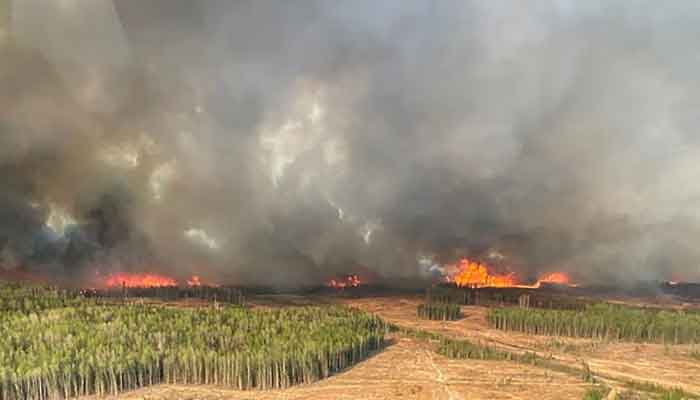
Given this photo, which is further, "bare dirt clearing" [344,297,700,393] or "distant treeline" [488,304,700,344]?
"distant treeline" [488,304,700,344]

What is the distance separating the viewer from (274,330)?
72312 mm

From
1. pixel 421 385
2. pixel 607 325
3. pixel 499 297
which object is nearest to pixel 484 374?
pixel 421 385

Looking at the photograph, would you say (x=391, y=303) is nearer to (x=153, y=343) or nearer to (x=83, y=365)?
(x=153, y=343)

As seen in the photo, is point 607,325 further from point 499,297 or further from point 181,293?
point 181,293

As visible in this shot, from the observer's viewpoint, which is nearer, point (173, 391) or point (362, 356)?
point (173, 391)

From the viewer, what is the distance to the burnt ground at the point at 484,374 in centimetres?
5391

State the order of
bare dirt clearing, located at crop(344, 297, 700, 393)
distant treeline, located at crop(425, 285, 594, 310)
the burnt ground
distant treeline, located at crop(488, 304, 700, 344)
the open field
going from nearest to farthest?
the burnt ground < the open field < bare dirt clearing, located at crop(344, 297, 700, 393) < distant treeline, located at crop(488, 304, 700, 344) < distant treeline, located at crop(425, 285, 594, 310)

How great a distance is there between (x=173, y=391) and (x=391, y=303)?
108 metres

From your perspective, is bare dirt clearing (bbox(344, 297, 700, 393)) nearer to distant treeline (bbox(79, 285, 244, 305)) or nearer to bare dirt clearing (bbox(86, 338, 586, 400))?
bare dirt clearing (bbox(86, 338, 586, 400))

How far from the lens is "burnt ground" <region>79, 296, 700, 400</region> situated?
177ft

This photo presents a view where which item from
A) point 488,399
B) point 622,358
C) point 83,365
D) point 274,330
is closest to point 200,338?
point 274,330

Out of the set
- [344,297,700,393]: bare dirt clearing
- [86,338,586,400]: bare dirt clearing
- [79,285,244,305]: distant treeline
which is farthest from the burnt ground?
[79,285,244,305]: distant treeline

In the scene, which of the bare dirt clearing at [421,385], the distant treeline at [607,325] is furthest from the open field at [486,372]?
the distant treeline at [607,325]

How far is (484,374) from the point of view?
208 feet
